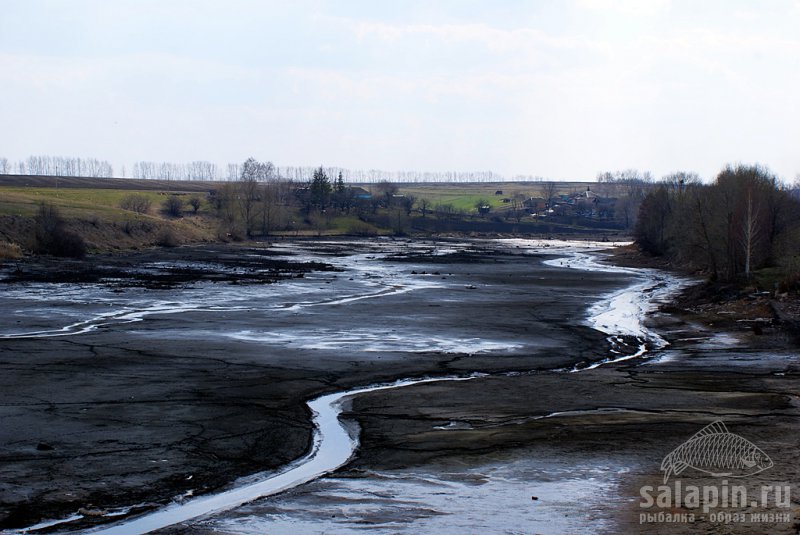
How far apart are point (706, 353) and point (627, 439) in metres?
14.2

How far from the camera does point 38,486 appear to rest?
12.1m

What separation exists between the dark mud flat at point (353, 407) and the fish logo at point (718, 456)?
30cm

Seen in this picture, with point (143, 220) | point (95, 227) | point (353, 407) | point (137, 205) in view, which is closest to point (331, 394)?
point (353, 407)

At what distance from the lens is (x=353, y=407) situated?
18719 mm

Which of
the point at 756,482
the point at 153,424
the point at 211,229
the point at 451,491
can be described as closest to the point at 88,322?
the point at 153,424

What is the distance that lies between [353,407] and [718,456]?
7.78m

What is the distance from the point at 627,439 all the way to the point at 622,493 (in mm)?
3301

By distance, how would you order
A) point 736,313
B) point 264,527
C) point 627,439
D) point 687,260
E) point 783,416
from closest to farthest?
point 264,527
point 627,439
point 783,416
point 736,313
point 687,260

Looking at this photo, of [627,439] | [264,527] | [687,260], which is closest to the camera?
[264,527]

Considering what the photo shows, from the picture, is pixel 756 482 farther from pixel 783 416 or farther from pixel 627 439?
pixel 783 416

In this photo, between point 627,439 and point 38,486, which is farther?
point 627,439

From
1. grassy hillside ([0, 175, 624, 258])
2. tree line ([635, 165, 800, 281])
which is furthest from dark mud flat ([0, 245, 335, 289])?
tree line ([635, 165, 800, 281])

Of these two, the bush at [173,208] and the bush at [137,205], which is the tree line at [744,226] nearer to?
the bush at [137,205]

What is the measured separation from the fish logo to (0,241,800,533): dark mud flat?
0.30m
